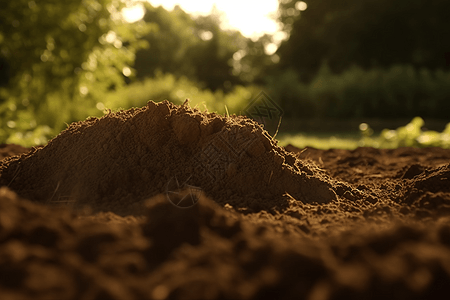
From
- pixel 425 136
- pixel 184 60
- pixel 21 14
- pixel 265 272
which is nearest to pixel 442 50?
pixel 425 136

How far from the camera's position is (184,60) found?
28.8m

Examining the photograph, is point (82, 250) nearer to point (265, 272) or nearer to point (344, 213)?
point (265, 272)

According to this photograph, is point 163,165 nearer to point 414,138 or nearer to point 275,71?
point 414,138

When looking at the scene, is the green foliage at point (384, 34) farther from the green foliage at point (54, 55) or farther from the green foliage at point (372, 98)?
the green foliage at point (54, 55)

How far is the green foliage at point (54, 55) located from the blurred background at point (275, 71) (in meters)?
0.03

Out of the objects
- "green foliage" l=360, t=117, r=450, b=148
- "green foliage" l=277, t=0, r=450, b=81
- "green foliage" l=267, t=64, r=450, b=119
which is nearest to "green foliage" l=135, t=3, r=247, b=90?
"green foliage" l=277, t=0, r=450, b=81

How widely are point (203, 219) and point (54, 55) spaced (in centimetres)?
906

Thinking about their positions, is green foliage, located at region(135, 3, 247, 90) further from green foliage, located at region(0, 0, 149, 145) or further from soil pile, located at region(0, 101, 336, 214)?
soil pile, located at region(0, 101, 336, 214)

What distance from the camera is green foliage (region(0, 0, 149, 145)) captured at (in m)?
9.01

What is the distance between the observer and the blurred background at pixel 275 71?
9.05 meters

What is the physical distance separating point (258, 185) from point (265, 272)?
5.73 feet

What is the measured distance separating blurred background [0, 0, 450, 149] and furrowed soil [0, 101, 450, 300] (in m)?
0.60

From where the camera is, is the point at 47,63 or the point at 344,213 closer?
the point at 344,213

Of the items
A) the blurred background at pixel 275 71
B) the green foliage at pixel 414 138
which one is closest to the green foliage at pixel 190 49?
the blurred background at pixel 275 71
